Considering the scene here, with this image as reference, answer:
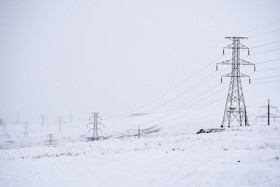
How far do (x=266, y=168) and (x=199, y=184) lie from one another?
11.0 feet

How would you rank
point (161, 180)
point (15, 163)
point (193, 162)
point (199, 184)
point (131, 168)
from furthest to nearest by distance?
1. point (15, 163)
2. point (131, 168)
3. point (193, 162)
4. point (161, 180)
5. point (199, 184)

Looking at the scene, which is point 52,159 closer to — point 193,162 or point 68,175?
point 68,175

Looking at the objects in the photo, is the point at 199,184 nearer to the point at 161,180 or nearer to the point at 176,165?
the point at 161,180

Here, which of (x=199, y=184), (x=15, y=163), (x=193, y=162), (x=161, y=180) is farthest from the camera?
(x=15, y=163)

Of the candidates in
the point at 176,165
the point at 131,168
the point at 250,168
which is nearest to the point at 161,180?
the point at 176,165

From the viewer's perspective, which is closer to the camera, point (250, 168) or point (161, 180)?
point (250, 168)

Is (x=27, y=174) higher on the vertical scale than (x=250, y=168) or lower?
lower

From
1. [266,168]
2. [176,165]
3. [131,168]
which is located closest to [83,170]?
[131,168]

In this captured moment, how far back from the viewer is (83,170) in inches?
667

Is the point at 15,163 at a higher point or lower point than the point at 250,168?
lower

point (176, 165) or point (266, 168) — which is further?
point (176, 165)

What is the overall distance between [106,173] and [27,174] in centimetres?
533

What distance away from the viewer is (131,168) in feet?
54.0

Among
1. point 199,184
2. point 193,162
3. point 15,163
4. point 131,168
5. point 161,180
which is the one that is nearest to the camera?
point 199,184
